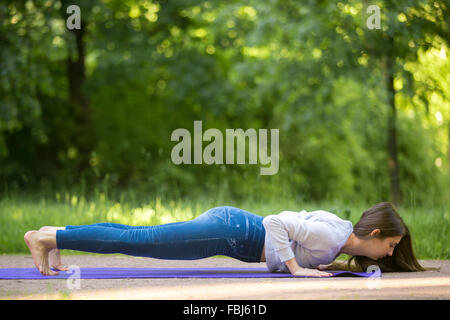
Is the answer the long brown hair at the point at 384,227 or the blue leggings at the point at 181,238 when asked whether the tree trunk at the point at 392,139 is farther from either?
the blue leggings at the point at 181,238

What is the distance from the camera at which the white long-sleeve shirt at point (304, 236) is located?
4.32 meters

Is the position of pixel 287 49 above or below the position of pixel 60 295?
above

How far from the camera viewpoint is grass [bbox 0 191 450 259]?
6414 mm

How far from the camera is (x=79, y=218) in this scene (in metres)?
6.96

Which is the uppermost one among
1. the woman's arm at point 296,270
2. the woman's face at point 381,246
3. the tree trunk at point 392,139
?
the tree trunk at point 392,139

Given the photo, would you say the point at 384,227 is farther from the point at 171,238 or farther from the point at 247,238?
the point at 171,238

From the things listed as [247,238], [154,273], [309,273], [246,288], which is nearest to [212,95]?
[154,273]

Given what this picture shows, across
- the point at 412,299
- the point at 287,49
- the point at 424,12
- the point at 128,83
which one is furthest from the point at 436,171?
the point at 412,299

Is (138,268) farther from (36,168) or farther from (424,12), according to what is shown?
(36,168)

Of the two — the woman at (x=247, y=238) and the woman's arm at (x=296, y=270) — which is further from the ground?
the woman at (x=247, y=238)

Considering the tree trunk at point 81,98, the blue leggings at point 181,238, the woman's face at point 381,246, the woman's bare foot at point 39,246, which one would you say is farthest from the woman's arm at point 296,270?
the tree trunk at point 81,98

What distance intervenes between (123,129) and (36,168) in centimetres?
283

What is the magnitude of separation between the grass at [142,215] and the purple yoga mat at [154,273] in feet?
5.02

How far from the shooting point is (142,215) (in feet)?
23.4
